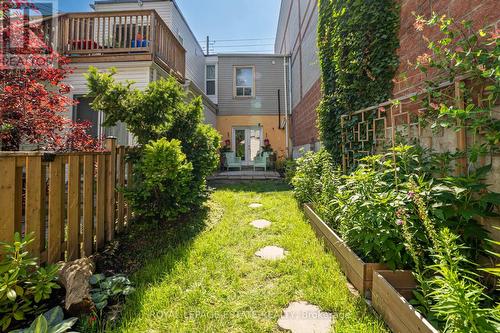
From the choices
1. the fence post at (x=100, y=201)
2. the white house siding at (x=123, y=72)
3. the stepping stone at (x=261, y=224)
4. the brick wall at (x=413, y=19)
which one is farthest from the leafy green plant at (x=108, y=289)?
the white house siding at (x=123, y=72)

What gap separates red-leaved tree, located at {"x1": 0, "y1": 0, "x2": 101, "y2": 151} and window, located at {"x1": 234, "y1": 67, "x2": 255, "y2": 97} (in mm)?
8910

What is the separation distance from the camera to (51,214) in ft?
6.79

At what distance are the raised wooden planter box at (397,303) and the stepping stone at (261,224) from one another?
1.95 meters

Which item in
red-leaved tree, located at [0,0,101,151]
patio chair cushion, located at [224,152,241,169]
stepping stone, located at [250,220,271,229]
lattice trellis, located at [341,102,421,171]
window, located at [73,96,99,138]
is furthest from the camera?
patio chair cushion, located at [224,152,241,169]

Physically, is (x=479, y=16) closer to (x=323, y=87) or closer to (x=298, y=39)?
(x=323, y=87)

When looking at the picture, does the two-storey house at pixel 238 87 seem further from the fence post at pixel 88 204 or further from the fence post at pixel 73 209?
the fence post at pixel 73 209

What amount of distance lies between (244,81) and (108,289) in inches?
477

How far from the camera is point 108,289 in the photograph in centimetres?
185

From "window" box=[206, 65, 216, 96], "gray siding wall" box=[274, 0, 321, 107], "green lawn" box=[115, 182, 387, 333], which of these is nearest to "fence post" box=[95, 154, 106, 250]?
"green lawn" box=[115, 182, 387, 333]

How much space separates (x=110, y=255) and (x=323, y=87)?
4317 mm

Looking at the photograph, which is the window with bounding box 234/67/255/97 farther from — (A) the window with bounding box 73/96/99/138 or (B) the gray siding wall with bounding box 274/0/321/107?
(A) the window with bounding box 73/96/99/138

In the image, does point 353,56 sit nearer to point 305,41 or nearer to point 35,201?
point 35,201

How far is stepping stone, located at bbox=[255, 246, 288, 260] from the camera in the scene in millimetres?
2559

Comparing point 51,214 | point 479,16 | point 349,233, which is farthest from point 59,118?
point 479,16
